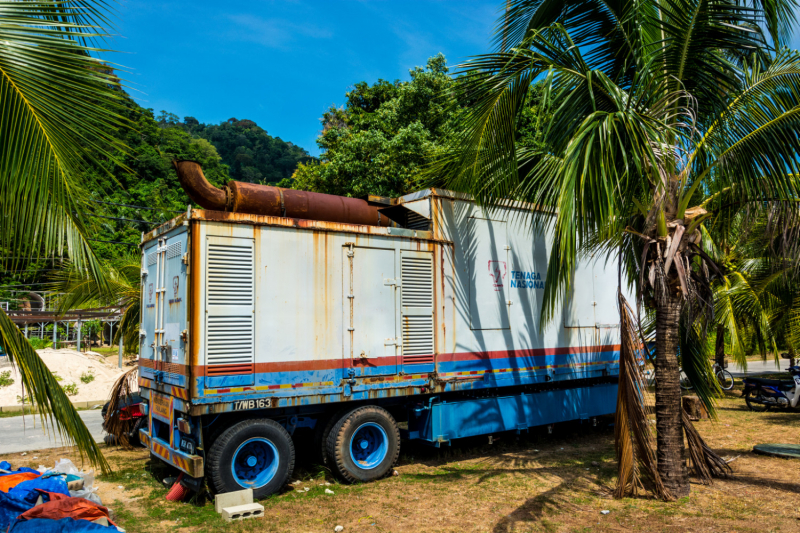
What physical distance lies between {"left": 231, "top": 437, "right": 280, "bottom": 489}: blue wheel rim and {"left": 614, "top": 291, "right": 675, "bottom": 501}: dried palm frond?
13.6 ft

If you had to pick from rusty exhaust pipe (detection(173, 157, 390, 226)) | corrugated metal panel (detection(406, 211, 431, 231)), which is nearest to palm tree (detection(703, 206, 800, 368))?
corrugated metal panel (detection(406, 211, 431, 231))

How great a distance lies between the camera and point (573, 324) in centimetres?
1090

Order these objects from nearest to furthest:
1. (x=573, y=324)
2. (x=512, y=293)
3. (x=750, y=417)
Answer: (x=512, y=293) → (x=573, y=324) → (x=750, y=417)

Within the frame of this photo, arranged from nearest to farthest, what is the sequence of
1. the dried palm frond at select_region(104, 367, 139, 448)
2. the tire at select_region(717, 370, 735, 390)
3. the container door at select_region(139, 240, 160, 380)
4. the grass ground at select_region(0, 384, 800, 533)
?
1. the grass ground at select_region(0, 384, 800, 533)
2. the container door at select_region(139, 240, 160, 380)
3. the dried palm frond at select_region(104, 367, 139, 448)
4. the tire at select_region(717, 370, 735, 390)

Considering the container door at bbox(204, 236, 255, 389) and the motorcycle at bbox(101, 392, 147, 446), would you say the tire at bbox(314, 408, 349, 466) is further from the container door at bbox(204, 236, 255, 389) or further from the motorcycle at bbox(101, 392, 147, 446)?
the motorcycle at bbox(101, 392, 147, 446)

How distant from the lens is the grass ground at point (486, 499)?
633 centimetres

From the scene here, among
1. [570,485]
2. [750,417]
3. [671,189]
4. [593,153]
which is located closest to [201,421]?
[570,485]

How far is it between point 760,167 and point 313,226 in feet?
18.0

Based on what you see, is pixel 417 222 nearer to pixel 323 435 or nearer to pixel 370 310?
pixel 370 310

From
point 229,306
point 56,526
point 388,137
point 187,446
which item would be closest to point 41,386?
point 56,526

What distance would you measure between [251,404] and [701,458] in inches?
225

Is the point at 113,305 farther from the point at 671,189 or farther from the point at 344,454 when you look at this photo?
the point at 671,189

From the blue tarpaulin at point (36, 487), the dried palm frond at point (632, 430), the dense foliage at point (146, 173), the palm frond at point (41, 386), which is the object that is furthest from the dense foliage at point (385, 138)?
the palm frond at point (41, 386)

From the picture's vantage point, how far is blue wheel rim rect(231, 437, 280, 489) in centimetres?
729
